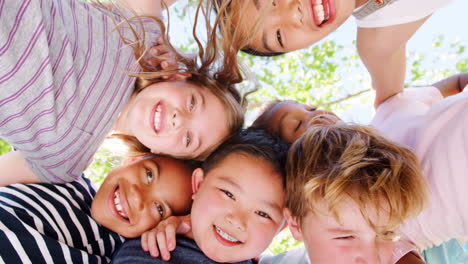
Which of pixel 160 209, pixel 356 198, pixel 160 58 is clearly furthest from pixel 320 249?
pixel 160 58

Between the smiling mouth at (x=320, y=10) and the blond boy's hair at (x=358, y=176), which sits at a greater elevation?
the smiling mouth at (x=320, y=10)

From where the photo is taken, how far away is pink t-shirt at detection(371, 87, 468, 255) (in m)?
1.45

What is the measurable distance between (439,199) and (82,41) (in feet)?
5.49

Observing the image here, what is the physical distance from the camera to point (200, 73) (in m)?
2.13

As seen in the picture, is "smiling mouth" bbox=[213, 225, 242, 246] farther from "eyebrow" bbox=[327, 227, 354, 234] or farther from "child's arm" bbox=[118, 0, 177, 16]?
"child's arm" bbox=[118, 0, 177, 16]

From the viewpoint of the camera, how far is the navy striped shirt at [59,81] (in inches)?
57.6

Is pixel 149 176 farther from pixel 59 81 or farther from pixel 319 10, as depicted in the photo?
pixel 319 10

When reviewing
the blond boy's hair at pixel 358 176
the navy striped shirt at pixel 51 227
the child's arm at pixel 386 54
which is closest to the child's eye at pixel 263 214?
the blond boy's hair at pixel 358 176

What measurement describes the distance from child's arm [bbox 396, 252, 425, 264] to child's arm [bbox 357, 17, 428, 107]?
0.95m

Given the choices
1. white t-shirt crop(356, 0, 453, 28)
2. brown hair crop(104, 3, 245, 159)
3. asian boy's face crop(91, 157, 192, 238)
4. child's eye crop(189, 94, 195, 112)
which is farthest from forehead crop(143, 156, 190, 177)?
white t-shirt crop(356, 0, 453, 28)

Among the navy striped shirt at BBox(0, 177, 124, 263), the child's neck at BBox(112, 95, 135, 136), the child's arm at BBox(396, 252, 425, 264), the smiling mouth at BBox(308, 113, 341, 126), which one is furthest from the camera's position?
the smiling mouth at BBox(308, 113, 341, 126)

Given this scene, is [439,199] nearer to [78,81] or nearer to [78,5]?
[78,81]

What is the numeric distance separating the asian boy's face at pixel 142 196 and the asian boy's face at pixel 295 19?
0.82 meters

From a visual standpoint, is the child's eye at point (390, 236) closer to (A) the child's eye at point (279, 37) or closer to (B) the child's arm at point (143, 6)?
(A) the child's eye at point (279, 37)
